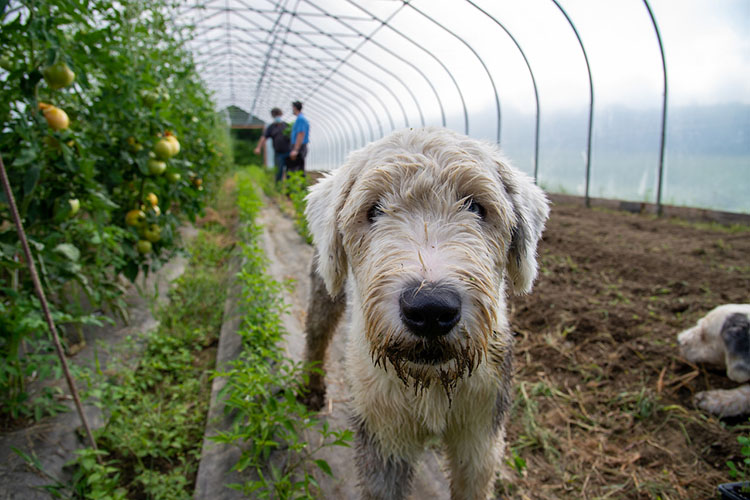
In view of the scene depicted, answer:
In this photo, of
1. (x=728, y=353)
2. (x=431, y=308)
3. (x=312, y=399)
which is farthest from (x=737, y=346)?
(x=312, y=399)

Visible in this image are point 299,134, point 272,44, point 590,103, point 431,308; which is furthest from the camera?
point 272,44

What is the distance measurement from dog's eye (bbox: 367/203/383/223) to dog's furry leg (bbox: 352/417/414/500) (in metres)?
0.94

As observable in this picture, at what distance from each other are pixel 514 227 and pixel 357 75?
1612 centimetres

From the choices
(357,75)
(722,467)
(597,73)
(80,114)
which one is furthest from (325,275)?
(357,75)

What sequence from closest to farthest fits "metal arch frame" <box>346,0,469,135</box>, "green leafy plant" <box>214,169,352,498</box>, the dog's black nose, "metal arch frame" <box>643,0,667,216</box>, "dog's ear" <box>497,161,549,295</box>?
1. the dog's black nose
2. "dog's ear" <box>497,161,549,295</box>
3. "green leafy plant" <box>214,169,352,498</box>
4. "metal arch frame" <box>643,0,667,216</box>
5. "metal arch frame" <box>346,0,469,135</box>

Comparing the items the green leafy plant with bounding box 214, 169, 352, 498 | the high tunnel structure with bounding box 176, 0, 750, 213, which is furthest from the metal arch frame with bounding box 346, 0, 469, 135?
the green leafy plant with bounding box 214, 169, 352, 498

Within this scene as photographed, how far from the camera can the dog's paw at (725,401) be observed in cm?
253

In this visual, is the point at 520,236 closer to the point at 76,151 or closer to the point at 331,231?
the point at 331,231

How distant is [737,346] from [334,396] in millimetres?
2724

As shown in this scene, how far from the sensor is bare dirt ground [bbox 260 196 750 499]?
241 cm

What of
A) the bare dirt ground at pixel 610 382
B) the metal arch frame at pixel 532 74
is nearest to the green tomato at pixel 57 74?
the bare dirt ground at pixel 610 382

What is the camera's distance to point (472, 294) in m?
1.29

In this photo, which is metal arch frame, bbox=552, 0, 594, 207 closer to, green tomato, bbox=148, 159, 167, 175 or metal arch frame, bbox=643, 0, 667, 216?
metal arch frame, bbox=643, 0, 667, 216

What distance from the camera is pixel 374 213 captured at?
1693mm
